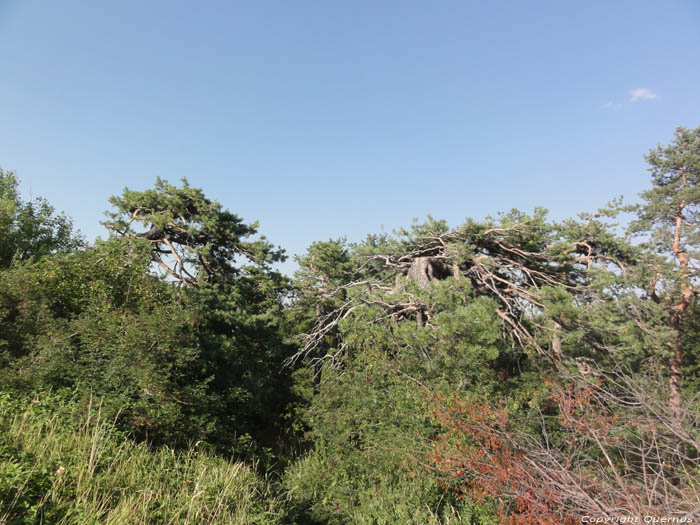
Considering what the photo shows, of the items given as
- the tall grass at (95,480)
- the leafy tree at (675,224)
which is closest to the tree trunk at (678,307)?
the leafy tree at (675,224)

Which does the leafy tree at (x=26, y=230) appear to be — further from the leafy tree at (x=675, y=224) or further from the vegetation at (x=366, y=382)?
the leafy tree at (x=675, y=224)

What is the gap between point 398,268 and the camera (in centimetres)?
1251

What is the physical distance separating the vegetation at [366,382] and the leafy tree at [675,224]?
100mm

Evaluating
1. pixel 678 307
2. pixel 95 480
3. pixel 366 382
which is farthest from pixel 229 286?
pixel 678 307

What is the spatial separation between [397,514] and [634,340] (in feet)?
22.1

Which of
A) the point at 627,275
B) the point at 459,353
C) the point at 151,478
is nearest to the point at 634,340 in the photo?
the point at 627,275

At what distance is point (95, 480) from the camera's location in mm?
3918

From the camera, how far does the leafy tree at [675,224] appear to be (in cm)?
1030

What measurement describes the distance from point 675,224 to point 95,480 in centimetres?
1859

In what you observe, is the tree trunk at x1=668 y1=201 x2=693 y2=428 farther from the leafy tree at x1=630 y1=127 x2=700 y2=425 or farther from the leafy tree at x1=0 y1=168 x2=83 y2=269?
the leafy tree at x1=0 y1=168 x2=83 y2=269

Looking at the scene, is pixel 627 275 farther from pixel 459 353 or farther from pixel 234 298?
pixel 234 298

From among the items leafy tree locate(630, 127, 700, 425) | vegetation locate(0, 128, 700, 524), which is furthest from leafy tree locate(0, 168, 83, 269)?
leafy tree locate(630, 127, 700, 425)

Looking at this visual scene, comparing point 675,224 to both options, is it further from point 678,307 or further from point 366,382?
point 366,382

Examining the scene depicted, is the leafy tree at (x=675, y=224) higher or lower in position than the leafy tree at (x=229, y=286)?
higher
